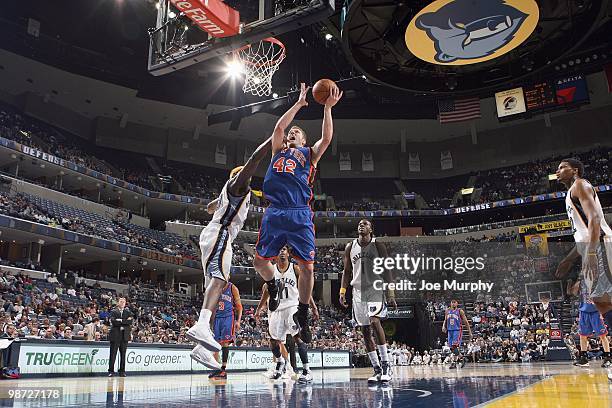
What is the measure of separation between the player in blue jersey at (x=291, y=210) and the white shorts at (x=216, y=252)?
32 cm

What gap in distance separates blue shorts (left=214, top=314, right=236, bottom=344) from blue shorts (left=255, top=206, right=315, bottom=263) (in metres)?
4.67

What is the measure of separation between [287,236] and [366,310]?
89.1 inches

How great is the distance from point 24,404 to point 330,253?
33.1m

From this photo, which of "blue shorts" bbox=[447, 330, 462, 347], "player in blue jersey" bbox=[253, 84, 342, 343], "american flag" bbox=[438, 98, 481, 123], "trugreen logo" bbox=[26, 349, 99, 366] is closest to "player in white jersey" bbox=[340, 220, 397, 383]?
"player in blue jersey" bbox=[253, 84, 342, 343]

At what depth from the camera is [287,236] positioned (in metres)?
5.09

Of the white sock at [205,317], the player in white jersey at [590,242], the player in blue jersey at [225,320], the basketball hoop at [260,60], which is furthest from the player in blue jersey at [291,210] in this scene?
the basketball hoop at [260,60]

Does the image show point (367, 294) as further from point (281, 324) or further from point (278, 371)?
point (278, 371)

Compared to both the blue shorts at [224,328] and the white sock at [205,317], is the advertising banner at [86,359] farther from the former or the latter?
the white sock at [205,317]

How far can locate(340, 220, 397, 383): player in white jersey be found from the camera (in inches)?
262

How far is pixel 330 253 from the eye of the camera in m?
36.5

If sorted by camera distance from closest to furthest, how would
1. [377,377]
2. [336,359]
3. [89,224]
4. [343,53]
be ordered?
[377,377]
[336,359]
[343,53]
[89,224]

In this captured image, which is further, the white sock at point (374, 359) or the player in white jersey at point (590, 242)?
the white sock at point (374, 359)

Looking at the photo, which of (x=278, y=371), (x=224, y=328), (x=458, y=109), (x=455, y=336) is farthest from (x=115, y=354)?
(x=458, y=109)

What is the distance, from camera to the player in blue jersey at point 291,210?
509 cm
